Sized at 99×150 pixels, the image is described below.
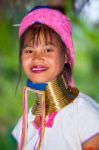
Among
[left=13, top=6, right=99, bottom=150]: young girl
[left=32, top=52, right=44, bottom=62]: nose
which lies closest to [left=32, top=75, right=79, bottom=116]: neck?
[left=13, top=6, right=99, bottom=150]: young girl

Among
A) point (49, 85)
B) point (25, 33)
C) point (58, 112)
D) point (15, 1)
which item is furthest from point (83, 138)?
point (15, 1)

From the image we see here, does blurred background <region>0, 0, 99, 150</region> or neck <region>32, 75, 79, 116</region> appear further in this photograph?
blurred background <region>0, 0, 99, 150</region>

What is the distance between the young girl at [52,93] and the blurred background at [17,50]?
0.77 metres

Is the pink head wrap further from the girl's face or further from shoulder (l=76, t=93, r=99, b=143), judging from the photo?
shoulder (l=76, t=93, r=99, b=143)

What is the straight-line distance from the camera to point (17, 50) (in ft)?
8.50

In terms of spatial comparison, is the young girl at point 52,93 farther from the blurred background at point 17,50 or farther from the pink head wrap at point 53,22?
the blurred background at point 17,50

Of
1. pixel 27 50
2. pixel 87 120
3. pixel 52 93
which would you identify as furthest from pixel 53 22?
pixel 87 120

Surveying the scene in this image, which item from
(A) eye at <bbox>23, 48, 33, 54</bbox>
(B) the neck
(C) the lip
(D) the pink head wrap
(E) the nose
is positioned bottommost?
(B) the neck

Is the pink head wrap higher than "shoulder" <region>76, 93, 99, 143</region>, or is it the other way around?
the pink head wrap

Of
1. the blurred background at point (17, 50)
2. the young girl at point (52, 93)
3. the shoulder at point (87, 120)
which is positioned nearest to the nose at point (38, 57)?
the young girl at point (52, 93)

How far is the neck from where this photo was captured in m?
1.68

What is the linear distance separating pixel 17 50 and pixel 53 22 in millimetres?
929

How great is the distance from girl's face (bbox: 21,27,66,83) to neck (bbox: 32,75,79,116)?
32 mm

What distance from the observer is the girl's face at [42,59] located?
1.66m
